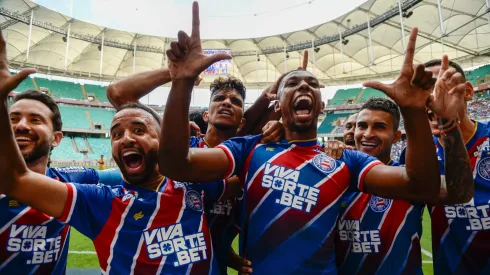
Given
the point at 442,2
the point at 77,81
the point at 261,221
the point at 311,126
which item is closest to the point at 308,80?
the point at 311,126

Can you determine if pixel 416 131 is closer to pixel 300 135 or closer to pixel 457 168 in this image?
pixel 457 168

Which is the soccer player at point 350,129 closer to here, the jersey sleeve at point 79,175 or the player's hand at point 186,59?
the player's hand at point 186,59

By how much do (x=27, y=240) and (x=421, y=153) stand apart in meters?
2.59

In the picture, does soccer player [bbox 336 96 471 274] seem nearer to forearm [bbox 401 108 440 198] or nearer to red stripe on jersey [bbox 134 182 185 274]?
forearm [bbox 401 108 440 198]

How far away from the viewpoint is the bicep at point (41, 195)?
164 centimetres

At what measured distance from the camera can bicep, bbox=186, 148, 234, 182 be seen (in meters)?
1.68

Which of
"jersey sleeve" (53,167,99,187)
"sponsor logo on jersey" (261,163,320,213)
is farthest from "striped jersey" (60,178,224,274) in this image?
"jersey sleeve" (53,167,99,187)

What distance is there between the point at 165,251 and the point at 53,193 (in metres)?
0.72

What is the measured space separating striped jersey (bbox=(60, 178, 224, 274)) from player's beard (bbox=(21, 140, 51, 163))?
1.90 ft

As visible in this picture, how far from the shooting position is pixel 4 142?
5.44 ft

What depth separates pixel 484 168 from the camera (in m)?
2.30

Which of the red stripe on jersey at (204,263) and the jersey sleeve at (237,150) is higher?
the jersey sleeve at (237,150)

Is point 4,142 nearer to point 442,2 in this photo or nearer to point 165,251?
point 165,251

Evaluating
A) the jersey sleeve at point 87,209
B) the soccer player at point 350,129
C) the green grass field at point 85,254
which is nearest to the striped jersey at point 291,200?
the jersey sleeve at point 87,209
